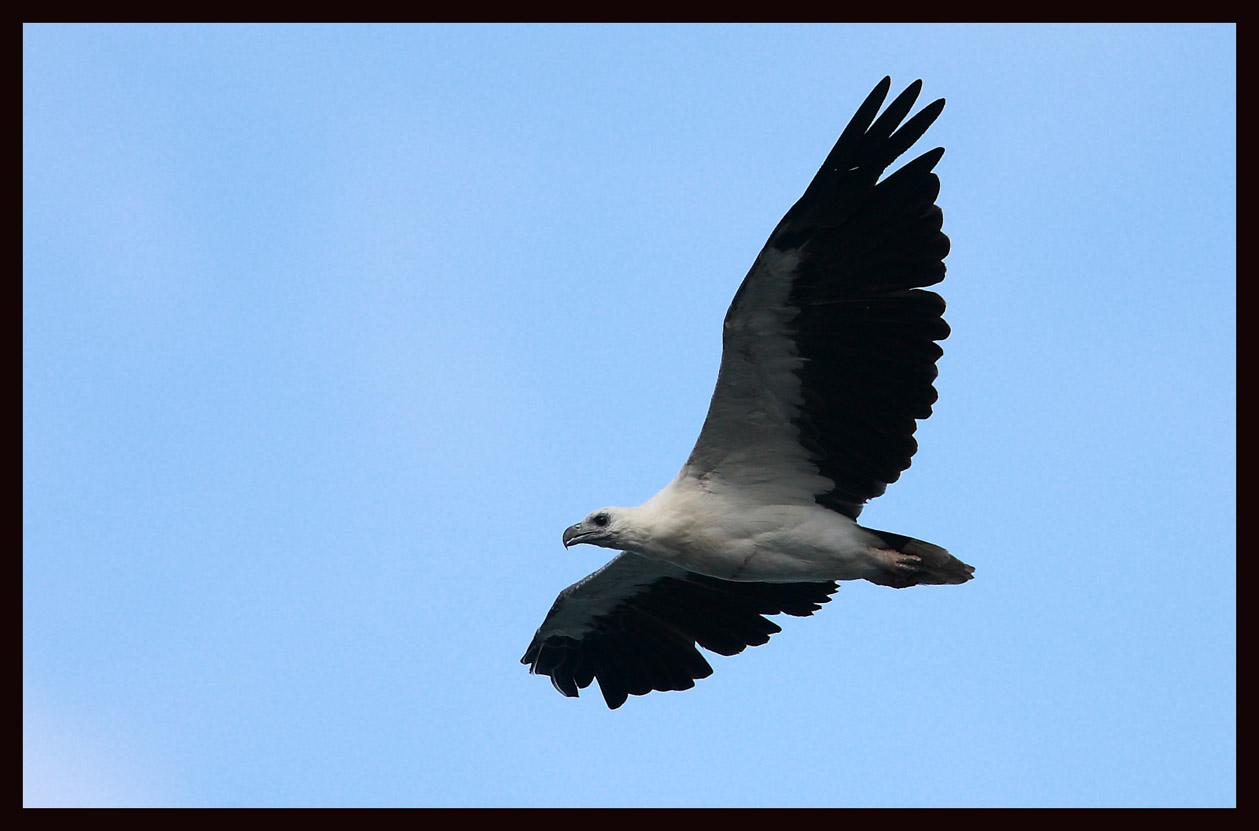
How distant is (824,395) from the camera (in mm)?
13273

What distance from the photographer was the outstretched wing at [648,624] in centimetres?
1530

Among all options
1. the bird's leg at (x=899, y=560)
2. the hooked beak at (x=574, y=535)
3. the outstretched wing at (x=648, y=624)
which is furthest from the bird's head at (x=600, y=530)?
the bird's leg at (x=899, y=560)

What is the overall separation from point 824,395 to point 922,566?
1786mm

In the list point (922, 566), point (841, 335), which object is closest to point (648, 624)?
point (922, 566)

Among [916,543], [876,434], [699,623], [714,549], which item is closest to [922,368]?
[876,434]

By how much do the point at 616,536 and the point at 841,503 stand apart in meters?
2.14

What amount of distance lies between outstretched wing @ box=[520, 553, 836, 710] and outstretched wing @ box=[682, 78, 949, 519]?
1973 millimetres

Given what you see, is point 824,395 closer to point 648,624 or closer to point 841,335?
point 841,335

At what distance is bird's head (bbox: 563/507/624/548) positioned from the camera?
13.6 m

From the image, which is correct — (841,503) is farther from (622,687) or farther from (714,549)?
(622,687)

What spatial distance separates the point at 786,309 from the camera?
12.8m

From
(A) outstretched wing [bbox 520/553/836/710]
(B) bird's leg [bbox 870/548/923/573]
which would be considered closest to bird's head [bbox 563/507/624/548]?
(A) outstretched wing [bbox 520/553/836/710]

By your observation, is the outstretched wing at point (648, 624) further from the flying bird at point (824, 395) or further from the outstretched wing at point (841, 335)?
the outstretched wing at point (841, 335)

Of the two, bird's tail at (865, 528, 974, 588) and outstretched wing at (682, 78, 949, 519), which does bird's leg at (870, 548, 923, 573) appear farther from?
outstretched wing at (682, 78, 949, 519)
